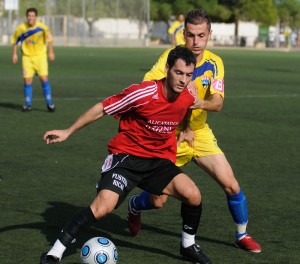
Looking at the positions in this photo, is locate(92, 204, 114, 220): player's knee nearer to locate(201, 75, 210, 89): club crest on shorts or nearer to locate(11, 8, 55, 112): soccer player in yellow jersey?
locate(201, 75, 210, 89): club crest on shorts

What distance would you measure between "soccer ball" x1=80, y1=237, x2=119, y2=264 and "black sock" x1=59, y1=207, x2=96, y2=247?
0.44 feet

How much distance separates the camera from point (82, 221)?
646cm

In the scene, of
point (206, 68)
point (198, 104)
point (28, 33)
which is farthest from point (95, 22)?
point (198, 104)

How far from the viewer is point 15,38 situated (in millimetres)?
19203

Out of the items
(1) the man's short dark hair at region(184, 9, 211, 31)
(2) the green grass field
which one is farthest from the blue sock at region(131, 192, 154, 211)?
(1) the man's short dark hair at region(184, 9, 211, 31)

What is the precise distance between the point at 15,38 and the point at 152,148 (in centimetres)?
1293

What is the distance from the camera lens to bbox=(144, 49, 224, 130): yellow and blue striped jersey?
285 inches

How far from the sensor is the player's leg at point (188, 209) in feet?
22.1

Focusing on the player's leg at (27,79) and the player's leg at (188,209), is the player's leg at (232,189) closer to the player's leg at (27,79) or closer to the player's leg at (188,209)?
the player's leg at (188,209)

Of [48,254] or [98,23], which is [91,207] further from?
[98,23]

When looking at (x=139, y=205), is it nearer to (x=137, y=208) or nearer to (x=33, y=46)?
(x=137, y=208)

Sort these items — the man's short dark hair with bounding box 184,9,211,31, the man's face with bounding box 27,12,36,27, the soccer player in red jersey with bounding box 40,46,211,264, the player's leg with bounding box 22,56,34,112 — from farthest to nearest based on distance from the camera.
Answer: the man's face with bounding box 27,12,36,27
the player's leg with bounding box 22,56,34,112
the man's short dark hair with bounding box 184,9,211,31
the soccer player in red jersey with bounding box 40,46,211,264

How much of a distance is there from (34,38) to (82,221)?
12.9m

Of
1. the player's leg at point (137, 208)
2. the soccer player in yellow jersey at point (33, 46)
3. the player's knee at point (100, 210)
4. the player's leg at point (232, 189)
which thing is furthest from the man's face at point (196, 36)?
the soccer player in yellow jersey at point (33, 46)
